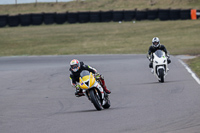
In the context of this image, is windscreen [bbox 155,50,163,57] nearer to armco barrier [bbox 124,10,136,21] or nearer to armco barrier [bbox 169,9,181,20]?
armco barrier [bbox 169,9,181,20]

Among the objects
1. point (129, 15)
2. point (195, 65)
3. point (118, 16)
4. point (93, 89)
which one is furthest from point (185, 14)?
point (93, 89)

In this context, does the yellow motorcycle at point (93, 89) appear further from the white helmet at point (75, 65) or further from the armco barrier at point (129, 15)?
the armco barrier at point (129, 15)

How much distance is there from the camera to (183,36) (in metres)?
35.1

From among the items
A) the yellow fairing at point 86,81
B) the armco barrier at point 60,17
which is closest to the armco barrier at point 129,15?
the armco barrier at point 60,17

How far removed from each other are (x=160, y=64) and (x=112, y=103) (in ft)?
13.2

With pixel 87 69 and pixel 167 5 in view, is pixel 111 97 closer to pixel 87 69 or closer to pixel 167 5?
pixel 87 69

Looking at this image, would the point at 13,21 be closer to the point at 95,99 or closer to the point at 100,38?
the point at 100,38

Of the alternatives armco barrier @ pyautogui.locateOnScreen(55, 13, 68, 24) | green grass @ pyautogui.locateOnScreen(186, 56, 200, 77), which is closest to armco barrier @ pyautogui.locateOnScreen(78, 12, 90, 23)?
armco barrier @ pyautogui.locateOnScreen(55, 13, 68, 24)

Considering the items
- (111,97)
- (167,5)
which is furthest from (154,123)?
(167,5)

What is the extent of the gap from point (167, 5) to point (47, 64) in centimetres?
2702

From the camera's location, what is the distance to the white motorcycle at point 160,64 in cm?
1474

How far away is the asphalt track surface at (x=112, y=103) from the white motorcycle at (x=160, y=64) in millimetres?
267

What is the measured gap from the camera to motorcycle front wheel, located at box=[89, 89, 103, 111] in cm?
995

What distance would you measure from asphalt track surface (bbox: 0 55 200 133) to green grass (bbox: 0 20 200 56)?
32.1ft
